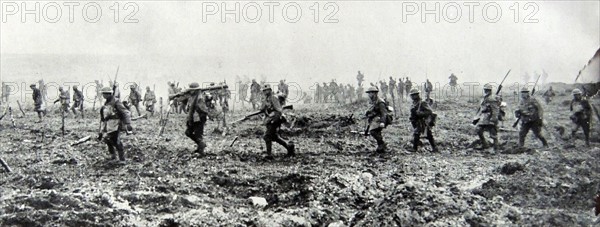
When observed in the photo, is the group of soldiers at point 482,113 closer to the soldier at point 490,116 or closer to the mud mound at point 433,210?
the soldier at point 490,116

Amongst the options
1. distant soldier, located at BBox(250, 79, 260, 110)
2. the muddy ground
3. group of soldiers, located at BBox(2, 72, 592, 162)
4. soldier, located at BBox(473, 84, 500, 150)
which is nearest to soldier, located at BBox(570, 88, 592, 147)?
group of soldiers, located at BBox(2, 72, 592, 162)

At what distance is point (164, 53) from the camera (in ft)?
198

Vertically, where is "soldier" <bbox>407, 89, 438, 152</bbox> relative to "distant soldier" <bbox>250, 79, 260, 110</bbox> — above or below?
below

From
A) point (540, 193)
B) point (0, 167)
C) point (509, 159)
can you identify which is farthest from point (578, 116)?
point (0, 167)

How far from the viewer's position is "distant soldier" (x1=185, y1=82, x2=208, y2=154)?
831 centimetres

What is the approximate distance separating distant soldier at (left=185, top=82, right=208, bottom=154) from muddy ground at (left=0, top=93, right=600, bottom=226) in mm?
367

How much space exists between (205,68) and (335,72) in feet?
Result: 53.5

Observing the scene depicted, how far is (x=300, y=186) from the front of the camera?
6.47 meters

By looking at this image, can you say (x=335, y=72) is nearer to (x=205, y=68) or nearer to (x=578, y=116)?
(x=205, y=68)

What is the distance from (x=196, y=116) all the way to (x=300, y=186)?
2.82m

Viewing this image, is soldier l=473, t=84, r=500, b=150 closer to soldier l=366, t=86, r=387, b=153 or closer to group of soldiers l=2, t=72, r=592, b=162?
group of soldiers l=2, t=72, r=592, b=162

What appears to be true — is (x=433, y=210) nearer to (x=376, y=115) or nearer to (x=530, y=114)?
(x=376, y=115)

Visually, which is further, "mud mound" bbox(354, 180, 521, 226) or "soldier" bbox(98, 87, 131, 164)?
"soldier" bbox(98, 87, 131, 164)

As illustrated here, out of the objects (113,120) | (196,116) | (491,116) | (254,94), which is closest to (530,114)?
(491,116)
